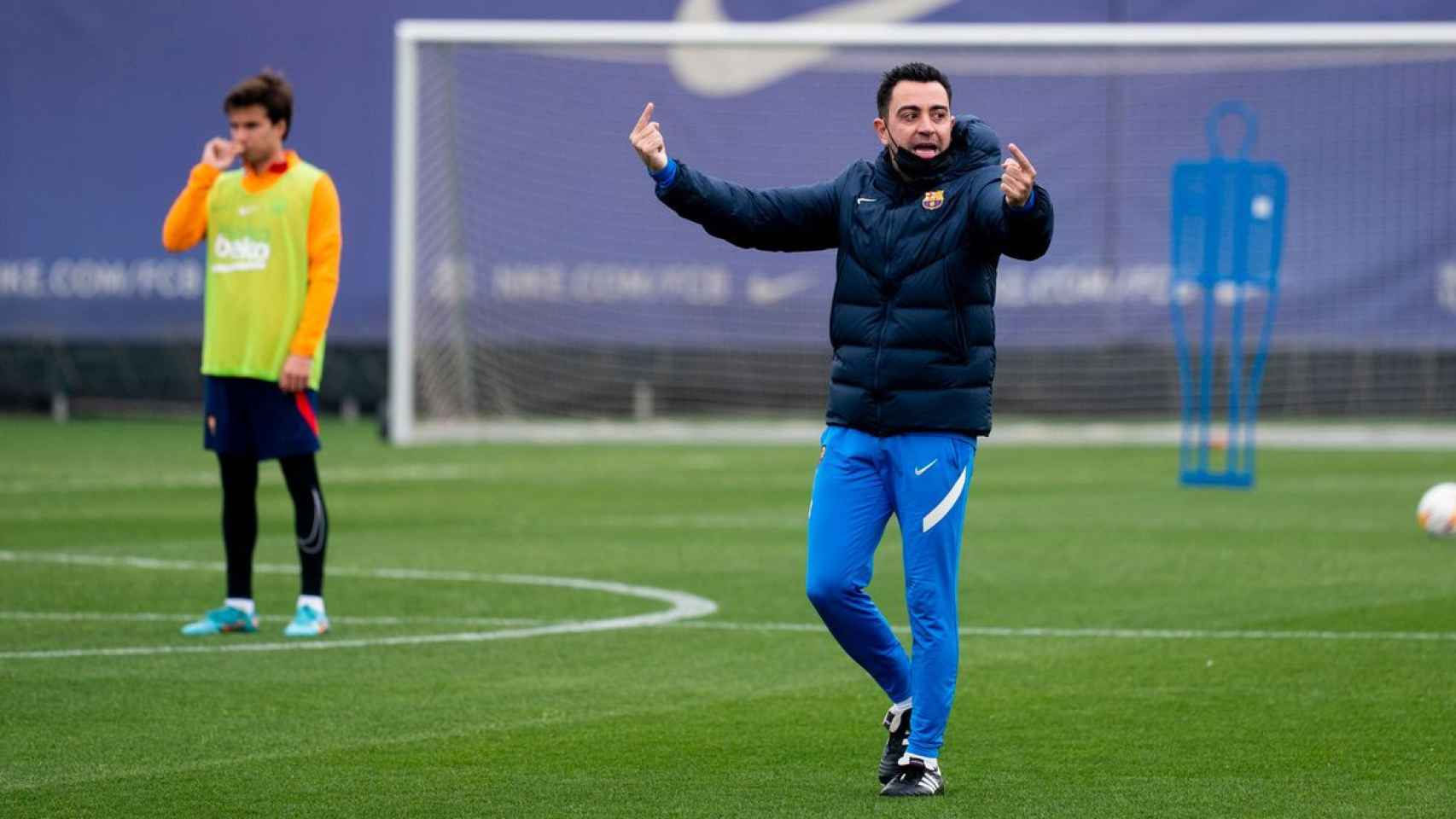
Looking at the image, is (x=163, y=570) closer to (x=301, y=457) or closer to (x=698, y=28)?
(x=301, y=457)

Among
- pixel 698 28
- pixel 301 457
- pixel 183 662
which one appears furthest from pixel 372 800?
pixel 698 28

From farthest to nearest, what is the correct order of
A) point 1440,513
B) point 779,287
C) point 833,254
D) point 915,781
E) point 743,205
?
point 779,287
point 833,254
point 1440,513
point 743,205
point 915,781

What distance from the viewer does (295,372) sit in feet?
30.2

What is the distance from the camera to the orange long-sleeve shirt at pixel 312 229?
928 centimetres

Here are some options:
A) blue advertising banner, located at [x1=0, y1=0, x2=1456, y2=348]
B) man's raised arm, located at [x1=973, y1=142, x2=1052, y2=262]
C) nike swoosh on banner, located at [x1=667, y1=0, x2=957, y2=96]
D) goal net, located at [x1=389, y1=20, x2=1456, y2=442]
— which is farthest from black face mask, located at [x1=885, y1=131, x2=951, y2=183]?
nike swoosh on banner, located at [x1=667, y1=0, x2=957, y2=96]

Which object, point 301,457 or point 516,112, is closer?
point 301,457

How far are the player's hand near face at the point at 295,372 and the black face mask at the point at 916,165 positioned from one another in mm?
3654

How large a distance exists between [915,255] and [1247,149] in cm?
1908

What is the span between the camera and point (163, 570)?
11555mm

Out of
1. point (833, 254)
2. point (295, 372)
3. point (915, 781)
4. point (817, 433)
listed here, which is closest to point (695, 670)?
point (295, 372)

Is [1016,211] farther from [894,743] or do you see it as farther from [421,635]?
[421,635]

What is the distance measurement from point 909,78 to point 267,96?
12.7 feet

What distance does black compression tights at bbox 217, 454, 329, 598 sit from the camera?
9320mm

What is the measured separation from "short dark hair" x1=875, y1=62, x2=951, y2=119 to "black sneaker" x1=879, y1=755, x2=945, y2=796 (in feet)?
5.57
